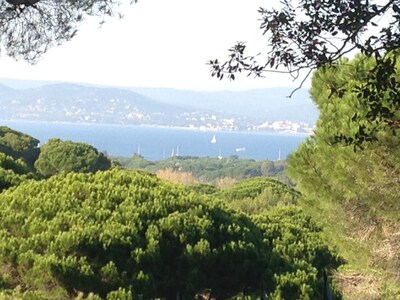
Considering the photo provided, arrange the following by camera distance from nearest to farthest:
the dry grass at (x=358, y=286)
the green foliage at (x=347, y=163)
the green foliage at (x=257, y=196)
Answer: the green foliage at (x=347, y=163) → the dry grass at (x=358, y=286) → the green foliage at (x=257, y=196)

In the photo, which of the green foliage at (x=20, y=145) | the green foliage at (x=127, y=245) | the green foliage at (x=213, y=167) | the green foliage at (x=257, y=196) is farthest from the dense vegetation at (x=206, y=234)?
the green foliage at (x=213, y=167)

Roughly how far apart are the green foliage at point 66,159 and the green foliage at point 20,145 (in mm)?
1253

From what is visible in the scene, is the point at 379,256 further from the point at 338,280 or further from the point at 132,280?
the point at 132,280

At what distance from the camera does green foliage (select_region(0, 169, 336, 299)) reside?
581cm

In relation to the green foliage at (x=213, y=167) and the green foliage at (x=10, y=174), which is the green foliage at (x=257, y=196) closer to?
the green foliage at (x=10, y=174)

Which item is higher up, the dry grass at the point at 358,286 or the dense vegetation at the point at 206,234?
the dense vegetation at the point at 206,234

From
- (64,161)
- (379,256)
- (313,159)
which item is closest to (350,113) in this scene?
(313,159)

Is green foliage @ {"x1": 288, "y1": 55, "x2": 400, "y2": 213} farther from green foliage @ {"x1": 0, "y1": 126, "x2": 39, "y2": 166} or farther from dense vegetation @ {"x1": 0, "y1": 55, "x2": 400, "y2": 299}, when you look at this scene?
green foliage @ {"x1": 0, "y1": 126, "x2": 39, "y2": 166}

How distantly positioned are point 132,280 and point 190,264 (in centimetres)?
76

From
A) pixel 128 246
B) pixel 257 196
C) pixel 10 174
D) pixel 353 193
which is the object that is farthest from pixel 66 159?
pixel 128 246

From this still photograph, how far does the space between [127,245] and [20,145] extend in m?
25.7

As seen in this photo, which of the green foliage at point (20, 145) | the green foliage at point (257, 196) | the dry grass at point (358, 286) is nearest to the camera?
the dry grass at point (358, 286)

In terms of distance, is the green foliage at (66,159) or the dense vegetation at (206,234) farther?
the green foliage at (66,159)

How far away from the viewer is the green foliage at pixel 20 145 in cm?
2970
